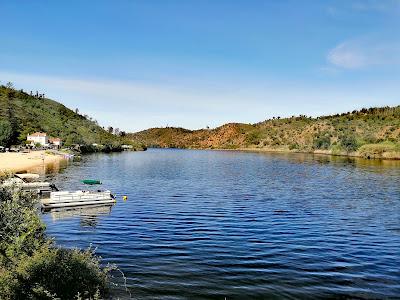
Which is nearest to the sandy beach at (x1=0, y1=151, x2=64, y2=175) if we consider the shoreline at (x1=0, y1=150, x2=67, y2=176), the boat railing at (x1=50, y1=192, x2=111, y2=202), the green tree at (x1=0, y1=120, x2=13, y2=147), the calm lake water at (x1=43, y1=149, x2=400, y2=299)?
the shoreline at (x1=0, y1=150, x2=67, y2=176)

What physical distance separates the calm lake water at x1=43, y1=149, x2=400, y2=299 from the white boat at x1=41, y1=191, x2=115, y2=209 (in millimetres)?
2134

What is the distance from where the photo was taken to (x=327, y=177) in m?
84.8

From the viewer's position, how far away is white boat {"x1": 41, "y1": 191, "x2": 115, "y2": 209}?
45.4 meters

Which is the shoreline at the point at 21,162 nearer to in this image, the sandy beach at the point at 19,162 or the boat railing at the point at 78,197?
the sandy beach at the point at 19,162

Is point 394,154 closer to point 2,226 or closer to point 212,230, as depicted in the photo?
point 212,230

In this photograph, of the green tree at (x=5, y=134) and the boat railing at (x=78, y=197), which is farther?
the green tree at (x=5, y=134)

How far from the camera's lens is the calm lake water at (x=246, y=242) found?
2169 centimetres

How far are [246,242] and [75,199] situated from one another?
25.0m

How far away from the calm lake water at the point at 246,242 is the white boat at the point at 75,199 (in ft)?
7.00

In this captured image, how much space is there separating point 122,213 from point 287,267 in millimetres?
23575

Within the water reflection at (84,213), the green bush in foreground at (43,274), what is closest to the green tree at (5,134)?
the water reflection at (84,213)

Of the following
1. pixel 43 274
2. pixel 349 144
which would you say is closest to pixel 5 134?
pixel 349 144

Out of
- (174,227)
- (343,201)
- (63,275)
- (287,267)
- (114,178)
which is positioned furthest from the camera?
(114,178)

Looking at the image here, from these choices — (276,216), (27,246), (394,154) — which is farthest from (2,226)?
(394,154)
